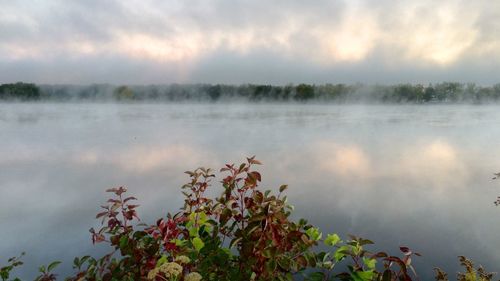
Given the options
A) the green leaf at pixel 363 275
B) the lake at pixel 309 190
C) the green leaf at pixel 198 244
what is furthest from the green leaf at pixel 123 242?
the lake at pixel 309 190

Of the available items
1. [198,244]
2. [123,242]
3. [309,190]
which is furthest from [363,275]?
[309,190]

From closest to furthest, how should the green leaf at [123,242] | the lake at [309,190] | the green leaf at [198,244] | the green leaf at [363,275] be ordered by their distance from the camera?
1. the green leaf at [363,275]
2. the green leaf at [123,242]
3. the green leaf at [198,244]
4. the lake at [309,190]

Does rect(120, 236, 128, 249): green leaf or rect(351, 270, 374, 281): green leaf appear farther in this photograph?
rect(120, 236, 128, 249): green leaf

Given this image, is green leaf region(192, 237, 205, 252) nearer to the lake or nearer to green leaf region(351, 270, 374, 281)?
green leaf region(351, 270, 374, 281)

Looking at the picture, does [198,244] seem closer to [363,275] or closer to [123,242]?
[123,242]

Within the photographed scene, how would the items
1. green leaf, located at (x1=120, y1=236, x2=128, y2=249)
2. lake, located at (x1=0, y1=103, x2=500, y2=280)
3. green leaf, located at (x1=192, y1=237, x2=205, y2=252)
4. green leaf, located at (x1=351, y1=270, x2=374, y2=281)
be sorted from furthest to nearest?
lake, located at (x1=0, y1=103, x2=500, y2=280)
green leaf, located at (x1=192, y1=237, x2=205, y2=252)
green leaf, located at (x1=120, y1=236, x2=128, y2=249)
green leaf, located at (x1=351, y1=270, x2=374, y2=281)

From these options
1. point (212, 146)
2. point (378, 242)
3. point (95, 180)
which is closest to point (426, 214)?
point (378, 242)

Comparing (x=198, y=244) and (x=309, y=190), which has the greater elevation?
(x=198, y=244)

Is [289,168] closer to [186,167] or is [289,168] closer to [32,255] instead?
[186,167]

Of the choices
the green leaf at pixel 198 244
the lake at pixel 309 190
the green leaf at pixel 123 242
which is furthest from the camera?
the lake at pixel 309 190

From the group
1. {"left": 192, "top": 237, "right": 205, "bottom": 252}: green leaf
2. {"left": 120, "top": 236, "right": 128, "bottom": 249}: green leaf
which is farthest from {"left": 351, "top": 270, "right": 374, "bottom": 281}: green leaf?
{"left": 120, "top": 236, "right": 128, "bottom": 249}: green leaf

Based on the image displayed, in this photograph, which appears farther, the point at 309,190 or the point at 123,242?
the point at 309,190

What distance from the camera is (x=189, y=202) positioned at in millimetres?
3814

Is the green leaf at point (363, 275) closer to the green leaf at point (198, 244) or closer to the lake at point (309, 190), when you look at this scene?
the green leaf at point (198, 244)
